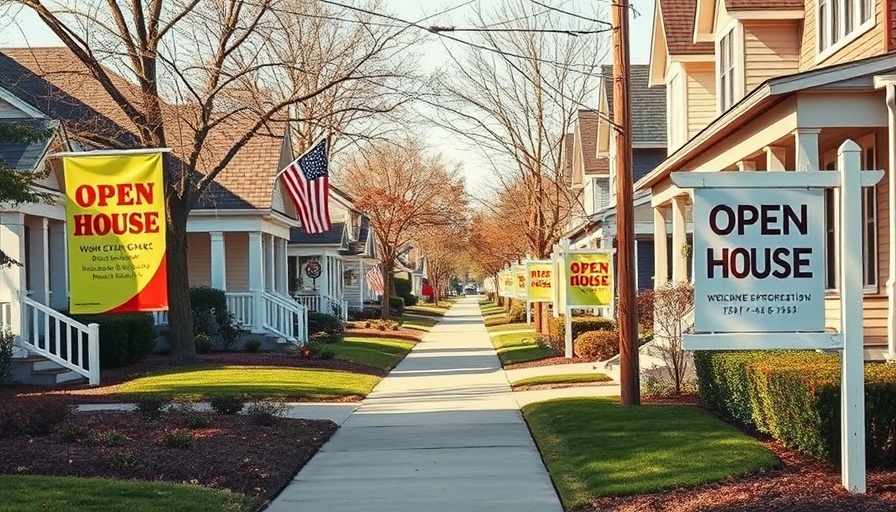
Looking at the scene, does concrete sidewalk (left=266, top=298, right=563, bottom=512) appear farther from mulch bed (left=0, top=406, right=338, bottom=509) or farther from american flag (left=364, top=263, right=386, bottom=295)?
american flag (left=364, top=263, right=386, bottom=295)

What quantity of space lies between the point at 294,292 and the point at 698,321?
129 feet

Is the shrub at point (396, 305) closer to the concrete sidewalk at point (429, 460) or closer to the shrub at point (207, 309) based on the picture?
the shrub at point (207, 309)

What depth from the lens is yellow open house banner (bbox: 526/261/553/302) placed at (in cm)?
3178

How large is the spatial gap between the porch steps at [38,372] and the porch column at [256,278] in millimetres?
9188

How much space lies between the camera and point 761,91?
14.7 m

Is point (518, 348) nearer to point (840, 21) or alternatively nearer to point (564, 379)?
point (564, 379)

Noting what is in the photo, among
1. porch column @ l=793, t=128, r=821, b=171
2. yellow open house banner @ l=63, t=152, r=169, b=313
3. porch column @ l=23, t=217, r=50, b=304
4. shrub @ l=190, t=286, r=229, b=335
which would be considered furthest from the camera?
shrub @ l=190, t=286, r=229, b=335

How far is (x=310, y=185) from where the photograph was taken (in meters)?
26.6

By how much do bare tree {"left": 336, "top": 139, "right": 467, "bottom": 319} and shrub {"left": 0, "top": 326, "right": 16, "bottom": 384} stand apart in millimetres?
31826

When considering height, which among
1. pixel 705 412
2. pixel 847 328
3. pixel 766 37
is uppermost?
pixel 766 37

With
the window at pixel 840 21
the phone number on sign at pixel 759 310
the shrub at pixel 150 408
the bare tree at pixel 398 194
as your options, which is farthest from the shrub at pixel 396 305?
the phone number on sign at pixel 759 310

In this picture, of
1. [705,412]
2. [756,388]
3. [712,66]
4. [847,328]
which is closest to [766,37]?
[712,66]

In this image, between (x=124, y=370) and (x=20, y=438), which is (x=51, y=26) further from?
(x=20, y=438)

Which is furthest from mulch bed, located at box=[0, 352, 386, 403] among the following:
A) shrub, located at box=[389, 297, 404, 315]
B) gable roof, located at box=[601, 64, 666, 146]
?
shrub, located at box=[389, 297, 404, 315]
